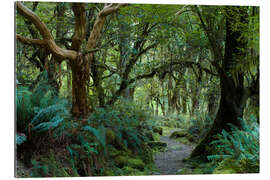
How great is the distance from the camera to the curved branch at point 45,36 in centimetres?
275

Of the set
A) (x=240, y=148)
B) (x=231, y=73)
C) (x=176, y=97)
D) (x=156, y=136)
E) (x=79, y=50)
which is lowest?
(x=240, y=148)

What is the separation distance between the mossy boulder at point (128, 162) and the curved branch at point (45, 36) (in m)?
1.22

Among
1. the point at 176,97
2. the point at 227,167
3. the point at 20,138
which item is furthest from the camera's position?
the point at 176,97

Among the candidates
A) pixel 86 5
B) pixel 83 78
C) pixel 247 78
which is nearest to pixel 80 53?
pixel 83 78

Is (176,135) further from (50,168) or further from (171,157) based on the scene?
(50,168)

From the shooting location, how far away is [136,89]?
3291mm

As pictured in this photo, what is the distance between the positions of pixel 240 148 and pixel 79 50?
211 cm

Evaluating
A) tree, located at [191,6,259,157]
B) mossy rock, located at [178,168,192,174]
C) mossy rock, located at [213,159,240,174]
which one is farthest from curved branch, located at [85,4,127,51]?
mossy rock, located at [213,159,240,174]

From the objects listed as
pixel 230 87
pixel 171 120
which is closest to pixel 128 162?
pixel 171 120

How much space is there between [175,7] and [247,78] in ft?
3.96

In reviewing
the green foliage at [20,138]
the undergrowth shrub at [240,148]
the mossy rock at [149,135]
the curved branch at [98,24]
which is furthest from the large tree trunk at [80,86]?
the undergrowth shrub at [240,148]

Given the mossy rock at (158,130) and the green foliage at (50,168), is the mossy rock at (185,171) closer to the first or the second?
the mossy rock at (158,130)

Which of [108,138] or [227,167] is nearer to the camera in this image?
[108,138]

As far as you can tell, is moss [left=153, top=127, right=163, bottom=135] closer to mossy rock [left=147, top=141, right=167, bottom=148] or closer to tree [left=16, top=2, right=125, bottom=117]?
mossy rock [left=147, top=141, right=167, bottom=148]
